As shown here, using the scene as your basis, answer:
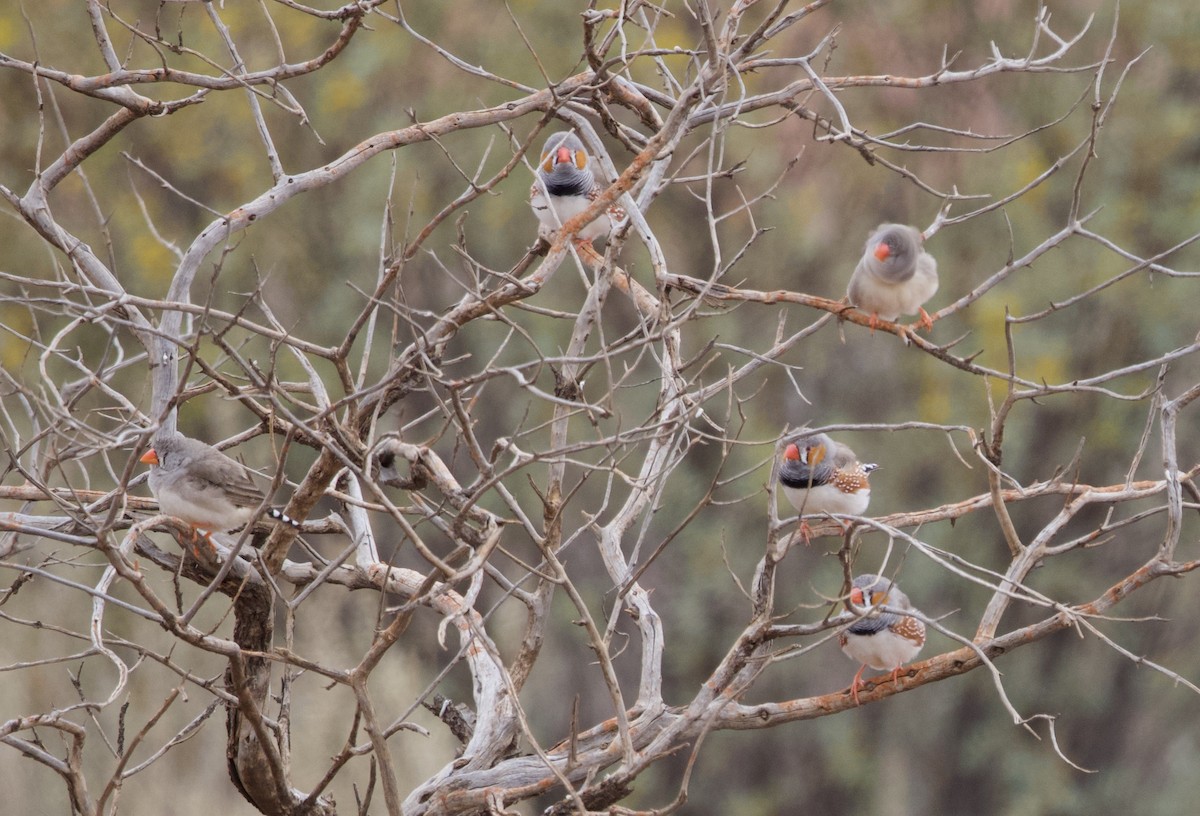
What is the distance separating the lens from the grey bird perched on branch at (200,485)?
4188 mm

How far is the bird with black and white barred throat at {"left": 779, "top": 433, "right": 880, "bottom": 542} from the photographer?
200 inches

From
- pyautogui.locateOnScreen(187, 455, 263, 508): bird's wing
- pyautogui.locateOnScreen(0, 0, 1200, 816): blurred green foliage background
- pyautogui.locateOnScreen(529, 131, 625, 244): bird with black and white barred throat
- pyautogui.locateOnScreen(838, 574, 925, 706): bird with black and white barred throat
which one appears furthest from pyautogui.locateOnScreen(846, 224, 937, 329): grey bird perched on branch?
pyautogui.locateOnScreen(0, 0, 1200, 816): blurred green foliage background

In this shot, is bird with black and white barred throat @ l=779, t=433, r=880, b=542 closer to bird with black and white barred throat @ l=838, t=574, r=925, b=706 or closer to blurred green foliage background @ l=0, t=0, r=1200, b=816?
bird with black and white barred throat @ l=838, t=574, r=925, b=706

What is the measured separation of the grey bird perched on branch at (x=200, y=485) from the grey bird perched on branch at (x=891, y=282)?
2059 millimetres

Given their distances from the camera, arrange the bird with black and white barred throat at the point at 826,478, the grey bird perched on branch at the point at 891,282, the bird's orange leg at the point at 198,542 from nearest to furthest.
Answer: the bird's orange leg at the point at 198,542
the grey bird perched on branch at the point at 891,282
the bird with black and white barred throat at the point at 826,478

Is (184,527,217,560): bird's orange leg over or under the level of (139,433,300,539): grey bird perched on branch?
under

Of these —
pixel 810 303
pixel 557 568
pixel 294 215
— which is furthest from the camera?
pixel 294 215

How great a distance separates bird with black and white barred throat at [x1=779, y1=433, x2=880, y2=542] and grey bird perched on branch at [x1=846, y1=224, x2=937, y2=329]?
2.45ft

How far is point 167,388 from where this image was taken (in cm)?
372

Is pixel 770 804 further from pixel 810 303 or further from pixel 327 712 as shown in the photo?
pixel 810 303

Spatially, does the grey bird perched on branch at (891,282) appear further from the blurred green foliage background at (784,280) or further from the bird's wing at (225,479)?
the blurred green foliage background at (784,280)

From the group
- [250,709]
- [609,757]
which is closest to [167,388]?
[250,709]

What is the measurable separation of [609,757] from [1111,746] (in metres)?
8.92

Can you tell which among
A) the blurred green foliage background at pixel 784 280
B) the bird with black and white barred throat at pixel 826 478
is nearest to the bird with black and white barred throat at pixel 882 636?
the bird with black and white barred throat at pixel 826 478
